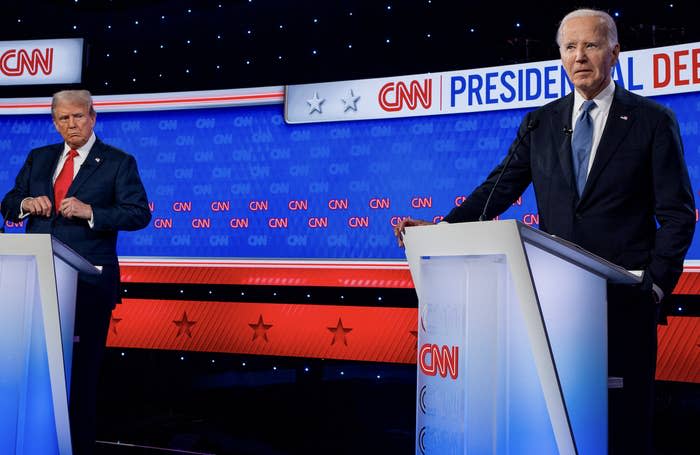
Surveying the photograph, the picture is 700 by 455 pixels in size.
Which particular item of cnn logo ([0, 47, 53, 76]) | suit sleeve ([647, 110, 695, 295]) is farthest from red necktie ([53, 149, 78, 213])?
cnn logo ([0, 47, 53, 76])

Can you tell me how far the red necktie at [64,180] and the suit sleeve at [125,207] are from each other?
157mm

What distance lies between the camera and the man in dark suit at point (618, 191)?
1.59 meters

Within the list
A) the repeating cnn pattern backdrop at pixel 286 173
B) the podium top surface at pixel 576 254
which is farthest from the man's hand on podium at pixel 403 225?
the repeating cnn pattern backdrop at pixel 286 173

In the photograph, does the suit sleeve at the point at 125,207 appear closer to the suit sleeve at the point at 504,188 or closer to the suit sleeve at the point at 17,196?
the suit sleeve at the point at 17,196

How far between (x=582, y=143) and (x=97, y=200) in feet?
6.08

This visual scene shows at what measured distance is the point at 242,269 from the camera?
4.72 metres

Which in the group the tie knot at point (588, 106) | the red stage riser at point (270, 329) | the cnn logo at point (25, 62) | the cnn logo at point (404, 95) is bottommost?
the red stage riser at point (270, 329)

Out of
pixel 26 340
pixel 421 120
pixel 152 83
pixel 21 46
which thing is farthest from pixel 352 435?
pixel 21 46

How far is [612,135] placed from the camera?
1.76 metres

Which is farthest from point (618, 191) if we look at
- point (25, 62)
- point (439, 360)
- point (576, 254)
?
point (25, 62)

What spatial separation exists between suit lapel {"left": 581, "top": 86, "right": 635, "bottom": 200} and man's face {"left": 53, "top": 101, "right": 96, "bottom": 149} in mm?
1953

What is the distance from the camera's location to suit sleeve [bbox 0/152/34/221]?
2.92 metres

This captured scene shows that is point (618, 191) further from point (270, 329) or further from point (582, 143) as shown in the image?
point (270, 329)

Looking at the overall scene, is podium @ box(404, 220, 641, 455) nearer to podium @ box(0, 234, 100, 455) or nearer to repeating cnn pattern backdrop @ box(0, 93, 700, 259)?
podium @ box(0, 234, 100, 455)
